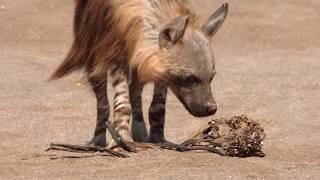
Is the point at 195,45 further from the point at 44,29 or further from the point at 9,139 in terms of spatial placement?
the point at 44,29

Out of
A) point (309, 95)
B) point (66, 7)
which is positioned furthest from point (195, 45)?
point (66, 7)

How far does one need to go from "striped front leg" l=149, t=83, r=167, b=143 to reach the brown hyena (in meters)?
0.07

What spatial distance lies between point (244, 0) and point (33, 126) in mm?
10230

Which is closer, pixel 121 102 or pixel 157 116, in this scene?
pixel 121 102

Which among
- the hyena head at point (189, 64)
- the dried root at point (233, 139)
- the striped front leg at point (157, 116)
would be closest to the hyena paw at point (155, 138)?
the striped front leg at point (157, 116)

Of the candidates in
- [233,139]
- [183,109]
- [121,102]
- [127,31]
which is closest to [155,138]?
[121,102]

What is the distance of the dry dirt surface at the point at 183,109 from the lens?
270 inches

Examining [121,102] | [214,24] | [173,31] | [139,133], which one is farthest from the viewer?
[139,133]

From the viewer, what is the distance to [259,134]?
7.39 metres

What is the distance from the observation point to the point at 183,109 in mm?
10938

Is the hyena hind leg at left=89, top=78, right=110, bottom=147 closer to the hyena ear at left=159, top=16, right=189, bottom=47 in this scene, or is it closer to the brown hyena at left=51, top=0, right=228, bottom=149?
the brown hyena at left=51, top=0, right=228, bottom=149

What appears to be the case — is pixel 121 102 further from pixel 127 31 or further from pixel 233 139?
pixel 233 139

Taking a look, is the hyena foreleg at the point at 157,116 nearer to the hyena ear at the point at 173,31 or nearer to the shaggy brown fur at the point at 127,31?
the shaggy brown fur at the point at 127,31

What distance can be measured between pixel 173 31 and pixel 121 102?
0.82 metres
